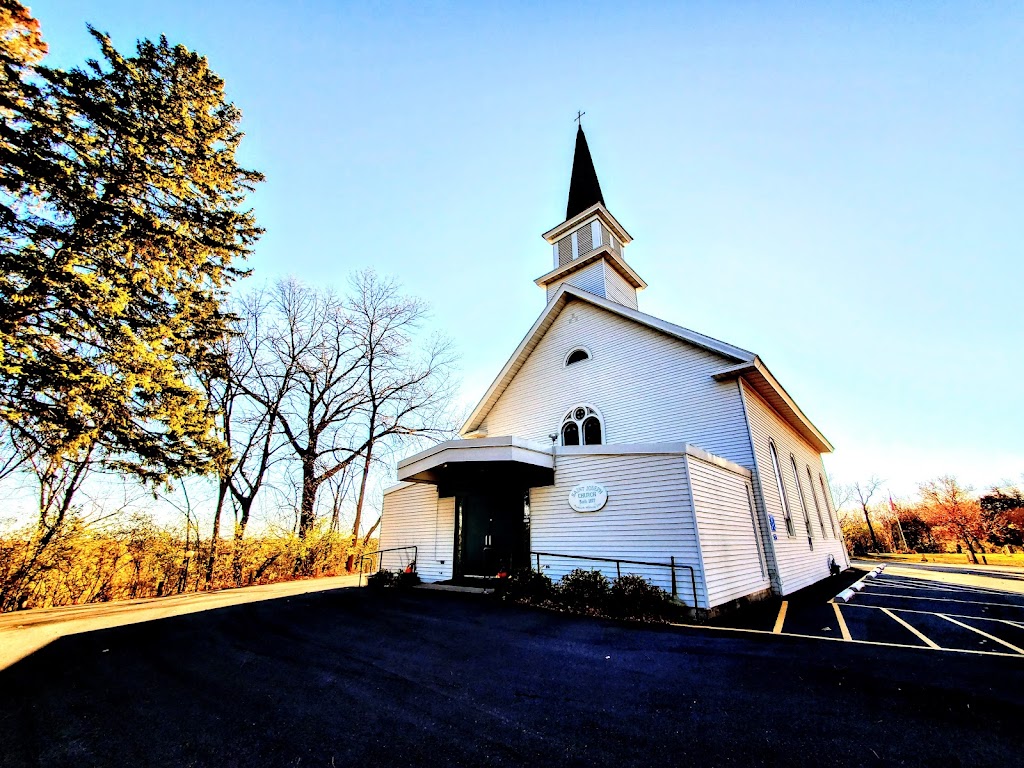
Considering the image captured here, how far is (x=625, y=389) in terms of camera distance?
12.9 metres

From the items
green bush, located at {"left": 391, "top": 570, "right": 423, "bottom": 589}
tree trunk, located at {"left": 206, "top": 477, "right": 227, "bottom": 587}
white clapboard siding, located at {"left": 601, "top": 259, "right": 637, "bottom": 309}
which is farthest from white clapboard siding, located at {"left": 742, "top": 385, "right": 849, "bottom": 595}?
tree trunk, located at {"left": 206, "top": 477, "right": 227, "bottom": 587}

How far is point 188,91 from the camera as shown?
1036 cm

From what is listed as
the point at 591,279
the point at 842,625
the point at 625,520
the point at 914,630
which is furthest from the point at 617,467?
the point at 591,279

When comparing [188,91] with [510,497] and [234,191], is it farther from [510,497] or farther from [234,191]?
[510,497]

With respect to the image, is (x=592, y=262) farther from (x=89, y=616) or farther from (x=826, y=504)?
(x=89, y=616)

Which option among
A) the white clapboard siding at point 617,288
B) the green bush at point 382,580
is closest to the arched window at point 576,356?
the white clapboard siding at point 617,288

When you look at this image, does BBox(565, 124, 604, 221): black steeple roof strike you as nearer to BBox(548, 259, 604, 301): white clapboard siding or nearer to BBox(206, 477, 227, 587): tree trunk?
BBox(548, 259, 604, 301): white clapboard siding

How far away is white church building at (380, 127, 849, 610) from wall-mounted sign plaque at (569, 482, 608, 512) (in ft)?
0.11

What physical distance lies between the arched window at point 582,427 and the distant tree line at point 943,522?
3222cm

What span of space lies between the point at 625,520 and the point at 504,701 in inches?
216

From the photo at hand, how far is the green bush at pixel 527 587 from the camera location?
29.7 ft

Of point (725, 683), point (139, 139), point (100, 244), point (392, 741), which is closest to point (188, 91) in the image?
point (139, 139)

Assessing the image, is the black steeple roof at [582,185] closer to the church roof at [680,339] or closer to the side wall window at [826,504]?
the church roof at [680,339]

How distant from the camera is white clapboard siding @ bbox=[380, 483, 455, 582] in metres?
12.2
